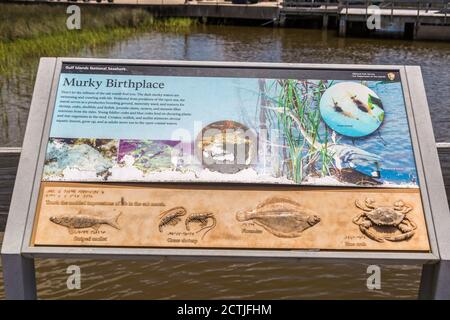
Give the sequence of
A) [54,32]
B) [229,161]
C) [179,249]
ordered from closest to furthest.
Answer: [179,249], [229,161], [54,32]

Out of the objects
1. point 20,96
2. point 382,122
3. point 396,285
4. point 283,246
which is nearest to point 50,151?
point 283,246

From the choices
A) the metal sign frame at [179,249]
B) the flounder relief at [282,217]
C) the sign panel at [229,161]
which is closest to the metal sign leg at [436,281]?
the metal sign frame at [179,249]

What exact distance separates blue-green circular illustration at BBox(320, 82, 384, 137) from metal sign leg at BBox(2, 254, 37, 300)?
85.3 inches

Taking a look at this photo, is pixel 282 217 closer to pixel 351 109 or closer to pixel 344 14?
pixel 351 109

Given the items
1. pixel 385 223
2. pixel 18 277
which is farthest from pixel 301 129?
pixel 18 277

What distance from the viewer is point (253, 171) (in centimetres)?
392

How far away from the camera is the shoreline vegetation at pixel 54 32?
16078 millimetres

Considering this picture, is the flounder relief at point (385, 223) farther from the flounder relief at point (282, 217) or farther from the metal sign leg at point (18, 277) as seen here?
the metal sign leg at point (18, 277)

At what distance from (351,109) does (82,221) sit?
194cm

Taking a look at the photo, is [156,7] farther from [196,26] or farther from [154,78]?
[154,78]

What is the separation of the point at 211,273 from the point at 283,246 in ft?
6.89

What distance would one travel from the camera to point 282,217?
12.4ft

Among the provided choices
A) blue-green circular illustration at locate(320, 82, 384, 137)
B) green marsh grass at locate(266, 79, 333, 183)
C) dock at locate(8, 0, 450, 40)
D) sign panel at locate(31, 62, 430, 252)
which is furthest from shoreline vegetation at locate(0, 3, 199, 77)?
blue-green circular illustration at locate(320, 82, 384, 137)

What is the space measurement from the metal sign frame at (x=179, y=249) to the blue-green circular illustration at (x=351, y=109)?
173mm
